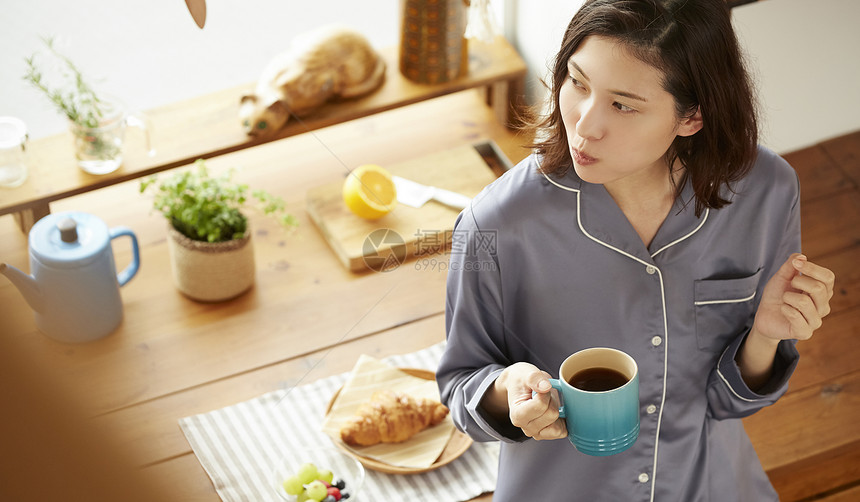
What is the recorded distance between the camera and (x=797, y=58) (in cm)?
186

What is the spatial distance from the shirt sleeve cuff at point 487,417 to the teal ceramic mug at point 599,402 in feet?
0.32

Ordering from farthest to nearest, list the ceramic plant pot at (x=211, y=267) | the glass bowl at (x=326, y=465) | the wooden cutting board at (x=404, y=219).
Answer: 1. the ceramic plant pot at (x=211, y=267)
2. the glass bowl at (x=326, y=465)
3. the wooden cutting board at (x=404, y=219)

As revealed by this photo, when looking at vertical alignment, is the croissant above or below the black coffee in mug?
below

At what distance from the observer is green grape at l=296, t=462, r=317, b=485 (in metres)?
1.35

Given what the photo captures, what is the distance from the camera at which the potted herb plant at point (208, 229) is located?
1.62 m

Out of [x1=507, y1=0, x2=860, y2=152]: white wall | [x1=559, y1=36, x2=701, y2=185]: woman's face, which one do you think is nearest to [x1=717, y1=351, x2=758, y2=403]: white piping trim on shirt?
[x1=559, y1=36, x2=701, y2=185]: woman's face

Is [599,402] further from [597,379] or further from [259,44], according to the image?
[259,44]

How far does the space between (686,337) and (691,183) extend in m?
0.19

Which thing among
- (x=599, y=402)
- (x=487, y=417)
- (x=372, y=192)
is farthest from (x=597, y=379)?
(x=372, y=192)

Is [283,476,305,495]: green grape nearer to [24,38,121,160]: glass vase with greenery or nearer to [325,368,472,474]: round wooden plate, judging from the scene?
[325,368,472,474]: round wooden plate

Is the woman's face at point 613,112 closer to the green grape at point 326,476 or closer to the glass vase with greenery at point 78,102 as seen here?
the green grape at point 326,476

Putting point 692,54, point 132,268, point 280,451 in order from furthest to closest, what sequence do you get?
point 132,268 → point 280,451 → point 692,54

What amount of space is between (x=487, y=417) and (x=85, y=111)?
1.08m

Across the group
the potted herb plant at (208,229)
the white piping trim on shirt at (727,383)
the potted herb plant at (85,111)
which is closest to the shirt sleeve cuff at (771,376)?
the white piping trim on shirt at (727,383)
